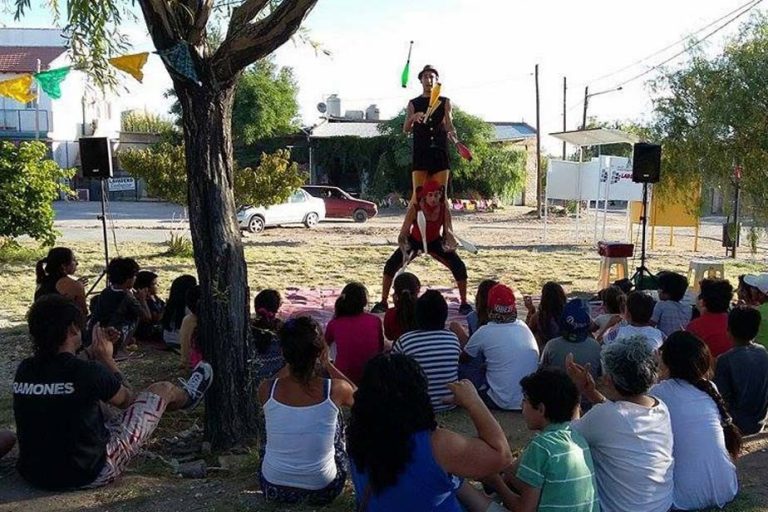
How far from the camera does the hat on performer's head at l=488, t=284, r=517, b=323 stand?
513 centimetres

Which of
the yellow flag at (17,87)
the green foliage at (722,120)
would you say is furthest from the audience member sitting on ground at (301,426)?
the green foliage at (722,120)

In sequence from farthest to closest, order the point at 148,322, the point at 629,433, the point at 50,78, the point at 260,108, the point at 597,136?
the point at 260,108, the point at 597,136, the point at 148,322, the point at 50,78, the point at 629,433

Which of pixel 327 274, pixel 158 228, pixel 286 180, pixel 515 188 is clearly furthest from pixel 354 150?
pixel 327 274

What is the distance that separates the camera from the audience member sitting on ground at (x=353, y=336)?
17.6 ft

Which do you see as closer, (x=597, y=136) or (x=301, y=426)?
(x=301, y=426)

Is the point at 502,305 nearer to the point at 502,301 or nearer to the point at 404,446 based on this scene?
the point at 502,301

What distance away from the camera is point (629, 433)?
125 inches

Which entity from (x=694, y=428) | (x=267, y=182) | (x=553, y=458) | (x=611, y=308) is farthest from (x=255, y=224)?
(x=553, y=458)

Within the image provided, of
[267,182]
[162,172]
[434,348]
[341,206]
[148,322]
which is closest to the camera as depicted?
[434,348]

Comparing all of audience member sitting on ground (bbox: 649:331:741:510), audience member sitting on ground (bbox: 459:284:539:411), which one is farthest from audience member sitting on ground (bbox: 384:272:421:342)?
audience member sitting on ground (bbox: 649:331:741:510)

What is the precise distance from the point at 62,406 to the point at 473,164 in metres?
29.2

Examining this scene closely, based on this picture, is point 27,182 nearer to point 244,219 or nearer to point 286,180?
point 286,180

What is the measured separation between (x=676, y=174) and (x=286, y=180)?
781cm

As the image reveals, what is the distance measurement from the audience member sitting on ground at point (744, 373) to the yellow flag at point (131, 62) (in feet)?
13.6
